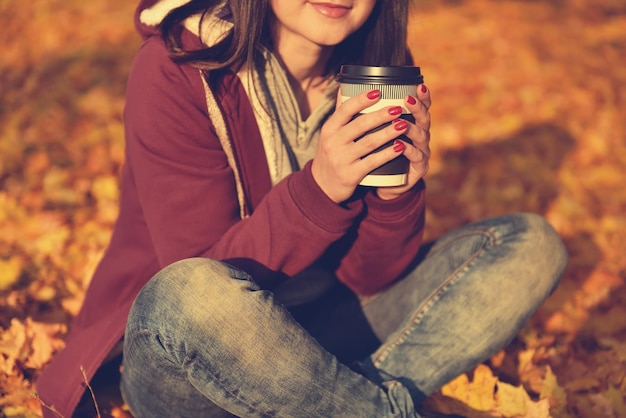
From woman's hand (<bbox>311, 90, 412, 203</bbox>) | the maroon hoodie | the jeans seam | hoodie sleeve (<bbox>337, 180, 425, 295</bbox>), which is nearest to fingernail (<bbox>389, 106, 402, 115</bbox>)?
woman's hand (<bbox>311, 90, 412, 203</bbox>)

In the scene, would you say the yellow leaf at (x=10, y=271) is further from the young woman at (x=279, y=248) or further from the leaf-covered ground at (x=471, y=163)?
the young woman at (x=279, y=248)

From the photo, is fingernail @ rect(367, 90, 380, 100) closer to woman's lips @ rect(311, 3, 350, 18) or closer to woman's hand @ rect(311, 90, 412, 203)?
woman's hand @ rect(311, 90, 412, 203)

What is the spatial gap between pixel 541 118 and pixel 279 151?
2729 millimetres

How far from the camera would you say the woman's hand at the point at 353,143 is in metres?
1.39

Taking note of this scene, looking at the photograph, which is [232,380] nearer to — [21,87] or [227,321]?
[227,321]

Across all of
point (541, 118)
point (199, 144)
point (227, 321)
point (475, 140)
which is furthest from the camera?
point (541, 118)

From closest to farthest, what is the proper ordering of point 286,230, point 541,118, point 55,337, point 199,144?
point 286,230, point 199,144, point 55,337, point 541,118

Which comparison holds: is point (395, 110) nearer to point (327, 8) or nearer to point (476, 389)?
point (327, 8)

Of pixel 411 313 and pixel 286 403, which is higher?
pixel 286 403

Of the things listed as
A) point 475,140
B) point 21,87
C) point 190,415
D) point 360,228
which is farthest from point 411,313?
point 21,87

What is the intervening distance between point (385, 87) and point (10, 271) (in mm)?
1795

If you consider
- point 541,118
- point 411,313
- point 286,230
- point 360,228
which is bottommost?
point 541,118

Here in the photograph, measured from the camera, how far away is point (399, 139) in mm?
1470

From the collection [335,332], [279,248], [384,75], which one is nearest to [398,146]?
[384,75]
